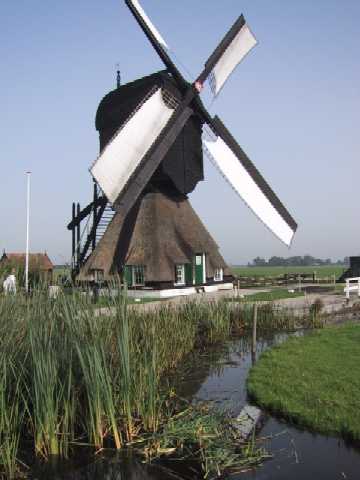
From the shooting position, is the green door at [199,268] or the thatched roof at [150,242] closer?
the thatched roof at [150,242]

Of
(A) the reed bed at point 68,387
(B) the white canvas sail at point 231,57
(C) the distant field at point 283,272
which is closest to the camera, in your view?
(A) the reed bed at point 68,387

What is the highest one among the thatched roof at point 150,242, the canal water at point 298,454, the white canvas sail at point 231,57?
the white canvas sail at point 231,57

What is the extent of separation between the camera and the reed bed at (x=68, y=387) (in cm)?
504

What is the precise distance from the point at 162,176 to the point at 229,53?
248 inches

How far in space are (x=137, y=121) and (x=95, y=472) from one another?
15344mm

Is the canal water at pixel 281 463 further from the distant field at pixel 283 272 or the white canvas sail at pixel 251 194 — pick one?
the distant field at pixel 283 272

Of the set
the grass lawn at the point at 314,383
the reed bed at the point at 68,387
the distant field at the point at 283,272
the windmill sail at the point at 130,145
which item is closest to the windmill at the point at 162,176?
the windmill sail at the point at 130,145

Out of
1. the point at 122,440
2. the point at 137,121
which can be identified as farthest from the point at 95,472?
the point at 137,121

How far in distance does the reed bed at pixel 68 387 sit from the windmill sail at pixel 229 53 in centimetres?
1658

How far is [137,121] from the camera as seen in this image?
18.7 metres

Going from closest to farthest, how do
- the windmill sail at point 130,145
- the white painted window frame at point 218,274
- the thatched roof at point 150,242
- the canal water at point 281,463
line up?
the canal water at point 281,463
the windmill sail at point 130,145
the thatched roof at point 150,242
the white painted window frame at point 218,274

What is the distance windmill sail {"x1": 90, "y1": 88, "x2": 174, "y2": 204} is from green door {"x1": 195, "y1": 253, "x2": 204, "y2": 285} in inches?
288

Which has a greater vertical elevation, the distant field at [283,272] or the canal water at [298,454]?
the distant field at [283,272]

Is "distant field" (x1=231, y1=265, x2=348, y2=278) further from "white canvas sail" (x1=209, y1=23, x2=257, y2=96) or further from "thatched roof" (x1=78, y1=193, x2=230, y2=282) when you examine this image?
"white canvas sail" (x1=209, y1=23, x2=257, y2=96)
